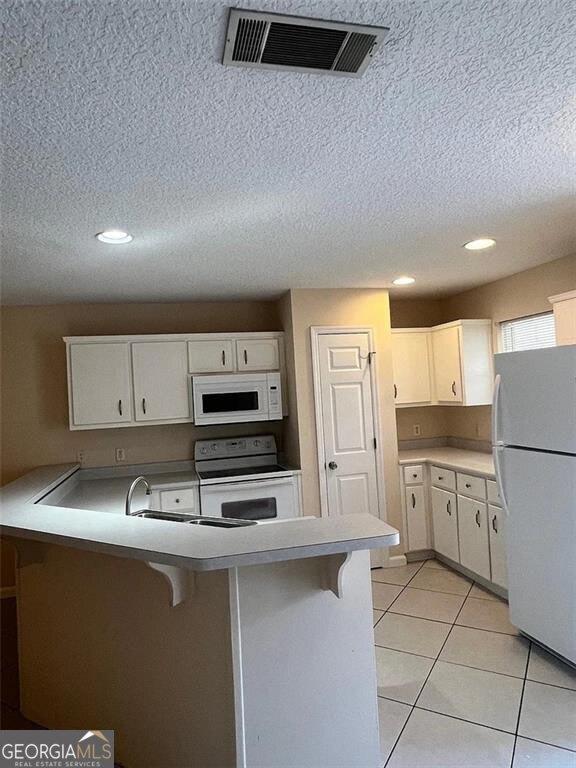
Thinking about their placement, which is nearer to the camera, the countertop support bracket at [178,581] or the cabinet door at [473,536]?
the countertop support bracket at [178,581]

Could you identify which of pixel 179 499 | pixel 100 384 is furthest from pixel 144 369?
pixel 179 499

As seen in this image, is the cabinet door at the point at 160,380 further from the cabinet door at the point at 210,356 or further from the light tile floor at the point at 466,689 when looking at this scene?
the light tile floor at the point at 466,689

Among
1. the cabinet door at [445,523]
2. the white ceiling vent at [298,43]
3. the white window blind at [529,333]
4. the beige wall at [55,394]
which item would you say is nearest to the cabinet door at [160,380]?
the beige wall at [55,394]

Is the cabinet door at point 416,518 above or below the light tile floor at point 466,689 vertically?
above

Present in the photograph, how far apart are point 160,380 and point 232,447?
86 centimetres

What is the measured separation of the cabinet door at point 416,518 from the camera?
4.21m

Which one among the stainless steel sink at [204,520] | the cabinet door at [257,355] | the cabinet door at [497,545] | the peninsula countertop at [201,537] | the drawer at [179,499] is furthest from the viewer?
the cabinet door at [257,355]

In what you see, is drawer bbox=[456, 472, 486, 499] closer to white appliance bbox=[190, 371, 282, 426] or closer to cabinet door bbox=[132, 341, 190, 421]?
white appliance bbox=[190, 371, 282, 426]

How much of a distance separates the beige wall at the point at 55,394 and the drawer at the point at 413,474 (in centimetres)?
173

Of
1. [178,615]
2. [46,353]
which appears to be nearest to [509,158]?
[178,615]

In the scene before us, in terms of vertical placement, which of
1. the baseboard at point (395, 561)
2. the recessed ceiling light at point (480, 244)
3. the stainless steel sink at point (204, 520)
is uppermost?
the recessed ceiling light at point (480, 244)

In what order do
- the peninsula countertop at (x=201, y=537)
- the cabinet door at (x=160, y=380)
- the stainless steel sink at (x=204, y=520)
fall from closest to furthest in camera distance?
the peninsula countertop at (x=201, y=537) → the stainless steel sink at (x=204, y=520) → the cabinet door at (x=160, y=380)

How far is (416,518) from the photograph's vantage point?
4.23m

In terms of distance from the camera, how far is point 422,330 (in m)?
4.55
